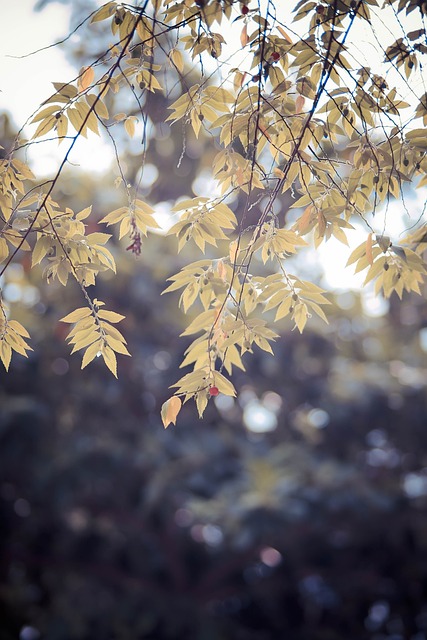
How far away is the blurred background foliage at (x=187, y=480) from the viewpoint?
5430 mm

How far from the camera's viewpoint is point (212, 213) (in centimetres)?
Answer: 156

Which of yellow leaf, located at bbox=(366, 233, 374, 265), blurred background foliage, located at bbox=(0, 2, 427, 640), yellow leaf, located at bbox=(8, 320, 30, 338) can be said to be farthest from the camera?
blurred background foliage, located at bbox=(0, 2, 427, 640)

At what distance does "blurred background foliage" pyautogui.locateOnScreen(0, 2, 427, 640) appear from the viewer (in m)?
5.43

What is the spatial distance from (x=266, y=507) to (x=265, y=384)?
5.55ft

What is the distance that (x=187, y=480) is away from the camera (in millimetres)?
5461

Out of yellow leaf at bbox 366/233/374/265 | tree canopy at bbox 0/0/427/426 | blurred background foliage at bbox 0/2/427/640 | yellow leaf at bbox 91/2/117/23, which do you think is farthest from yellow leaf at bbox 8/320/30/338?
blurred background foliage at bbox 0/2/427/640

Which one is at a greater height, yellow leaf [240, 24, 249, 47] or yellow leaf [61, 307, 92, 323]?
yellow leaf [240, 24, 249, 47]

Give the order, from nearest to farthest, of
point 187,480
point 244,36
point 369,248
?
point 369,248 → point 244,36 → point 187,480

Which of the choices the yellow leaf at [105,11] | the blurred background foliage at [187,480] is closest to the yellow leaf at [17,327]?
the yellow leaf at [105,11]

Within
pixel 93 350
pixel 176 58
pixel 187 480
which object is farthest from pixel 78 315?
pixel 187 480

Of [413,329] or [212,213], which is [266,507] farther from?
[212,213]

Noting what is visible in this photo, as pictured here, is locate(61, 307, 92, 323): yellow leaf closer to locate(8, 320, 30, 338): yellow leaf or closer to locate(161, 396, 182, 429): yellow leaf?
locate(8, 320, 30, 338): yellow leaf

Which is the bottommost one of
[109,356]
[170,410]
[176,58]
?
[170,410]

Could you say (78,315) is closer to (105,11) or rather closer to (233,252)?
(233,252)
